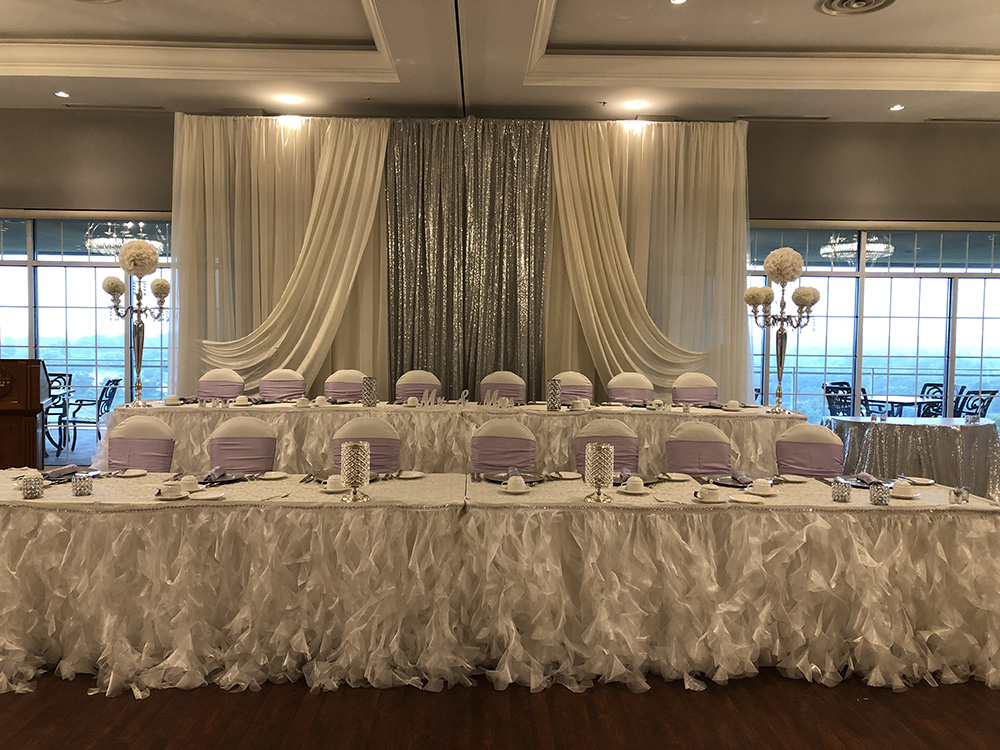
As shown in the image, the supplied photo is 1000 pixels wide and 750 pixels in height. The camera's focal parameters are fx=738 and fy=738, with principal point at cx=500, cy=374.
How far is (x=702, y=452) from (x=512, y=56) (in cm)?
379

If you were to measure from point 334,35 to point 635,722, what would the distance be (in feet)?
19.1

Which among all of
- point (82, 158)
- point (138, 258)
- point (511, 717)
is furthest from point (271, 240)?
point (511, 717)

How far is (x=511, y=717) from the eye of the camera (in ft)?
8.74

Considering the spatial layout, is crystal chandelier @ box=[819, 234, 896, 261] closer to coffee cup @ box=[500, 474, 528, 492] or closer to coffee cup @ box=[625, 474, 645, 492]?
coffee cup @ box=[625, 474, 645, 492]

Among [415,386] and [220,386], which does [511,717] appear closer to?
[415,386]

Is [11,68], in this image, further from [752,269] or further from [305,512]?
[752,269]

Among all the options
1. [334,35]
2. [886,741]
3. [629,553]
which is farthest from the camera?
[334,35]

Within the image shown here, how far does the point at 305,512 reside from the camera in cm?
295

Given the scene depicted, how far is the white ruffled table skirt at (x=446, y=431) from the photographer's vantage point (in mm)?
5426

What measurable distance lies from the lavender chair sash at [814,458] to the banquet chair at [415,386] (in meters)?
3.08

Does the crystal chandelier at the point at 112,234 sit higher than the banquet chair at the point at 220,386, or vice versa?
the crystal chandelier at the point at 112,234

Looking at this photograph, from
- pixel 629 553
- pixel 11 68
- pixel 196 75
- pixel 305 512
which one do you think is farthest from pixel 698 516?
pixel 11 68

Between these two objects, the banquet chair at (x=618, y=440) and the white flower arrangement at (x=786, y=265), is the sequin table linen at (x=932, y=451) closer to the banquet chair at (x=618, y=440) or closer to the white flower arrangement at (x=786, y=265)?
the white flower arrangement at (x=786, y=265)

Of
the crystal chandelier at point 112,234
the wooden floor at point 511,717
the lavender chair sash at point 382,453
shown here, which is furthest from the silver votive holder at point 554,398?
the crystal chandelier at point 112,234
